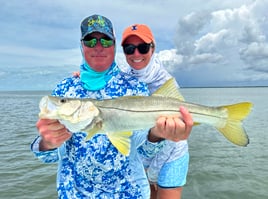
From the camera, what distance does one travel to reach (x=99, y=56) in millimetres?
3332

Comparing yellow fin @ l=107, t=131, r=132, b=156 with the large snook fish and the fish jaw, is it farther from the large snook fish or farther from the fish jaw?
the fish jaw

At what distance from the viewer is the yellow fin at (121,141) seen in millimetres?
2865

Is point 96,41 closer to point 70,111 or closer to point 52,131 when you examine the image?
point 70,111

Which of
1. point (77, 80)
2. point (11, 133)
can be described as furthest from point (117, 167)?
point (11, 133)

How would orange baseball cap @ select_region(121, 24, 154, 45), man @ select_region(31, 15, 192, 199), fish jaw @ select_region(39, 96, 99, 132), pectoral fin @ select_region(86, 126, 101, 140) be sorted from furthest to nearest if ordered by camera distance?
orange baseball cap @ select_region(121, 24, 154, 45) < man @ select_region(31, 15, 192, 199) < pectoral fin @ select_region(86, 126, 101, 140) < fish jaw @ select_region(39, 96, 99, 132)

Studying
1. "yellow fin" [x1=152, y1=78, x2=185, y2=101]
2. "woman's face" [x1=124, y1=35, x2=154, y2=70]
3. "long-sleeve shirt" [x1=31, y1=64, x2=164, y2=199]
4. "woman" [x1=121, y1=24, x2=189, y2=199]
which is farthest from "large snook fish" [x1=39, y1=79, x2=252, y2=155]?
"woman's face" [x1=124, y1=35, x2=154, y2=70]

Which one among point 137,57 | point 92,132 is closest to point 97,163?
point 92,132

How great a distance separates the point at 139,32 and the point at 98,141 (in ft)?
7.46

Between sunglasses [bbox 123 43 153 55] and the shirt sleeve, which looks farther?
sunglasses [bbox 123 43 153 55]

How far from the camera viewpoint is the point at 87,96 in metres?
3.26

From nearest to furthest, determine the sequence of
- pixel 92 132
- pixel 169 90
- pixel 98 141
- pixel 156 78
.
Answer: pixel 92 132 → pixel 98 141 → pixel 169 90 → pixel 156 78

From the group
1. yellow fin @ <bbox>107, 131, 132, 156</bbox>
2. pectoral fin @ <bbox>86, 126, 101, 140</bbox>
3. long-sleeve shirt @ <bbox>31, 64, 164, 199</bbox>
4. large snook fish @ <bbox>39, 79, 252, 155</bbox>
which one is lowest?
long-sleeve shirt @ <bbox>31, 64, 164, 199</bbox>

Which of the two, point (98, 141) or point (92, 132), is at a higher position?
point (92, 132)

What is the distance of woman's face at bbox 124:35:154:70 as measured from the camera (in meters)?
4.83
